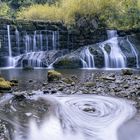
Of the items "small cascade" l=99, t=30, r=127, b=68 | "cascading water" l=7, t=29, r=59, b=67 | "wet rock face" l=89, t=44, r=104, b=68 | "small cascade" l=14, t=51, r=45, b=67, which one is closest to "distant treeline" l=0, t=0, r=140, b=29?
"cascading water" l=7, t=29, r=59, b=67

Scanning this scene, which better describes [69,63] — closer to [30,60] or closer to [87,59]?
[87,59]

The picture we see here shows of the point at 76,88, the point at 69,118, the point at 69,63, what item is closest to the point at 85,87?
the point at 76,88

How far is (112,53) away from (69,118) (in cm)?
1817

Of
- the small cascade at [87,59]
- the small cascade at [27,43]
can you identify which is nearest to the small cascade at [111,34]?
the small cascade at [87,59]

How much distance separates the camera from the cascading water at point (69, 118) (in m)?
8.92

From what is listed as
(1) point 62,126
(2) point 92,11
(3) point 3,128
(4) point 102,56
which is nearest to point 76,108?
(1) point 62,126

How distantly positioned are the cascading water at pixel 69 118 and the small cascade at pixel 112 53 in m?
13.8

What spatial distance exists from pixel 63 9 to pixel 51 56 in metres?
6.84

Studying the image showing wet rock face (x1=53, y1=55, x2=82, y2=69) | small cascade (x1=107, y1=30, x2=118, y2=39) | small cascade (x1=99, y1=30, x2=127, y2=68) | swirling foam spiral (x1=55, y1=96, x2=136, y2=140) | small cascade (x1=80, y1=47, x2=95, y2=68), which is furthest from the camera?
small cascade (x1=107, y1=30, x2=118, y2=39)

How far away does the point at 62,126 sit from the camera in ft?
31.5

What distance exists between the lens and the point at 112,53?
28172 millimetres

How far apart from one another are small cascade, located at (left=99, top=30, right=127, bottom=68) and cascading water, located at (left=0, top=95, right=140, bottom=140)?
45.2 feet

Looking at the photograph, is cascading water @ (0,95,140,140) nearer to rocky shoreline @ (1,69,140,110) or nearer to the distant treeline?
rocky shoreline @ (1,69,140,110)

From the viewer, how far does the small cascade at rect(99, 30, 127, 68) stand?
27.1 metres
